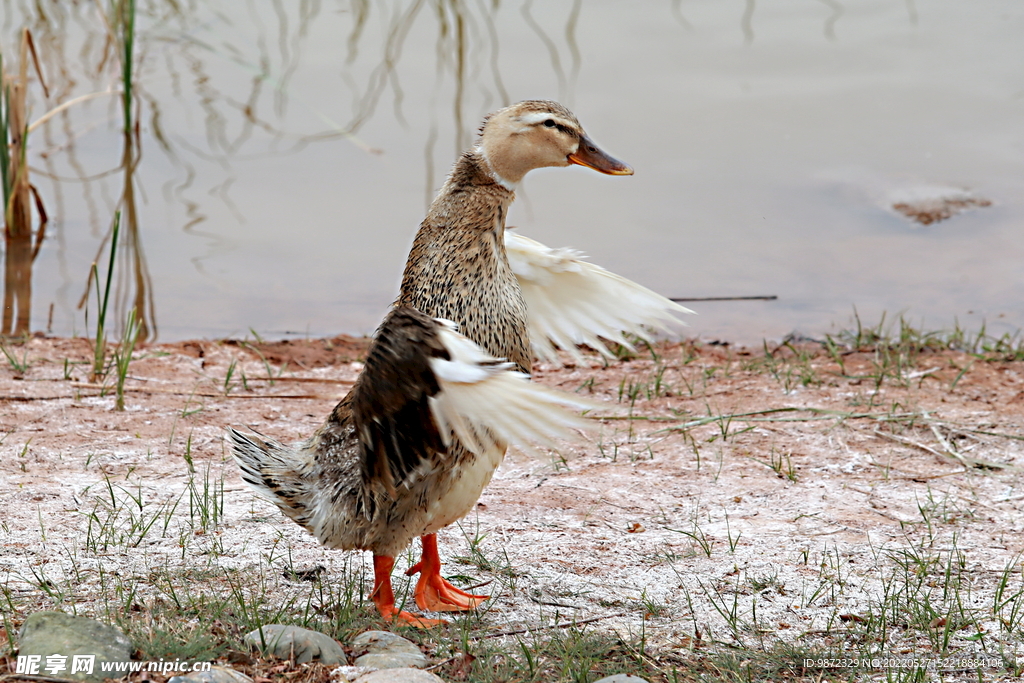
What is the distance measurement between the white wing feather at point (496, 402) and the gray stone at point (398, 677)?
559 millimetres

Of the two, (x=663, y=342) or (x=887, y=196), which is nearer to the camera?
(x=663, y=342)

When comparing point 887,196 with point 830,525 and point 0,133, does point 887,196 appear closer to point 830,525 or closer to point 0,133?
point 830,525

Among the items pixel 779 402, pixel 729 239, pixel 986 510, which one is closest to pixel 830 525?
pixel 986 510

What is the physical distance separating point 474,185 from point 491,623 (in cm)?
135

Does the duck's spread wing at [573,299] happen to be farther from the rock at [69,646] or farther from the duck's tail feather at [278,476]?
the rock at [69,646]

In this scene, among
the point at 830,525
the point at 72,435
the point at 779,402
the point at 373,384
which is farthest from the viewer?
the point at 779,402

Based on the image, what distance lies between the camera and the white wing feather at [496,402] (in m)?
2.51

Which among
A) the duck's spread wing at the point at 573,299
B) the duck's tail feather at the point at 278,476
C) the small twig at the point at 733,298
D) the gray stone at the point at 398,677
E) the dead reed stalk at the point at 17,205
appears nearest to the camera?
the gray stone at the point at 398,677

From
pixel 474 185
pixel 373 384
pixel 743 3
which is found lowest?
pixel 373 384

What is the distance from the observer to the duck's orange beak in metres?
3.47

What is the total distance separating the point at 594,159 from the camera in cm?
350

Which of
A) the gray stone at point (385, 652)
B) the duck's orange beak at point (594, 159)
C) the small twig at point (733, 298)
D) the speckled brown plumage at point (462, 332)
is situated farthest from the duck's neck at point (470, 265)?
the small twig at point (733, 298)

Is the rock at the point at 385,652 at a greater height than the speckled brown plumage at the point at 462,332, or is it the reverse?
the speckled brown plumage at the point at 462,332

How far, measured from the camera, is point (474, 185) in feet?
10.9
